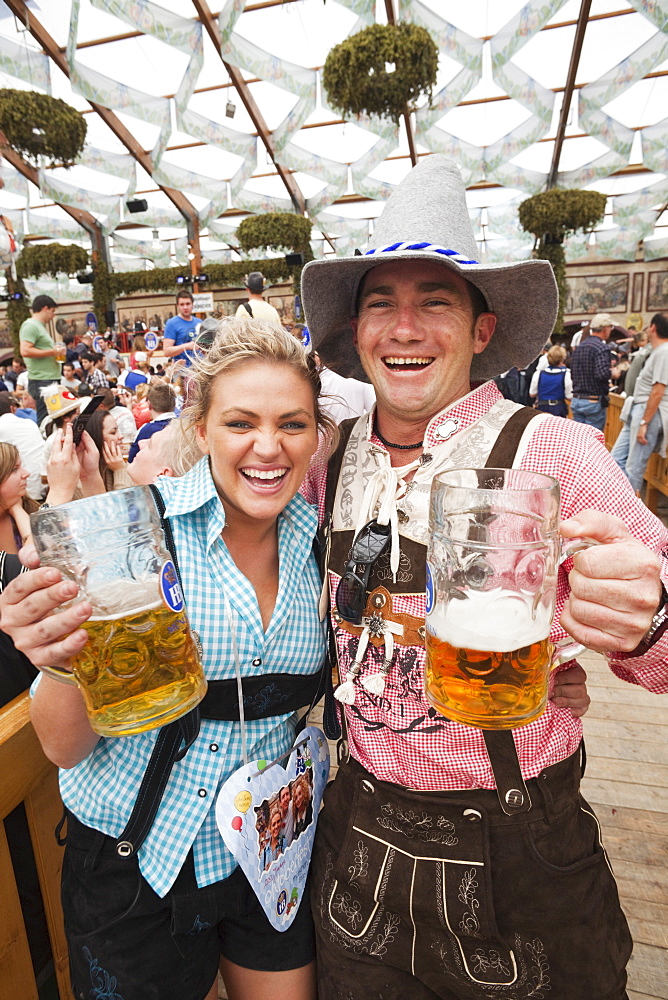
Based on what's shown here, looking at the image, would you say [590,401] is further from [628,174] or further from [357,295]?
[628,174]

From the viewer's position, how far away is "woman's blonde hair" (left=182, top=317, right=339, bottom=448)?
1132mm

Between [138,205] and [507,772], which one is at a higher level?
[138,205]

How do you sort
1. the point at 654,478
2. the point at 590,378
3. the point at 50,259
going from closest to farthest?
the point at 654,478, the point at 590,378, the point at 50,259

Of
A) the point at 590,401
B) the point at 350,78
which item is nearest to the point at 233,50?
the point at 350,78

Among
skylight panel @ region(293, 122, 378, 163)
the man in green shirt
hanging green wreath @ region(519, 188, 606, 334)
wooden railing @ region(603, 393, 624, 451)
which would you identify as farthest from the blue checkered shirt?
skylight panel @ region(293, 122, 378, 163)

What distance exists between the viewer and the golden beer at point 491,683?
2.21 ft

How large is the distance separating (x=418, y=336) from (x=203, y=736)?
2.68 feet

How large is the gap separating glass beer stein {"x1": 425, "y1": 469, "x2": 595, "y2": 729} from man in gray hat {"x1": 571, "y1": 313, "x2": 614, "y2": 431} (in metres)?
6.43

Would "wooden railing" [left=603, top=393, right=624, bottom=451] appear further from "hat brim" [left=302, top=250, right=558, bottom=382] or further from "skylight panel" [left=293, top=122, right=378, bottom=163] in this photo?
"skylight panel" [left=293, top=122, right=378, bottom=163]

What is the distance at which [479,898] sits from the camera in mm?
933

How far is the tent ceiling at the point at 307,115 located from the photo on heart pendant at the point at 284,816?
11595 mm

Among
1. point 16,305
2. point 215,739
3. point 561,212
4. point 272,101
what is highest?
point 272,101

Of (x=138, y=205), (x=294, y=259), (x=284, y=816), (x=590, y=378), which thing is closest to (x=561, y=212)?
(x=294, y=259)

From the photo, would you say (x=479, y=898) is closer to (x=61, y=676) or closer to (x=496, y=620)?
(x=496, y=620)
